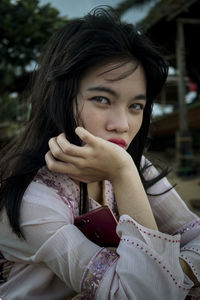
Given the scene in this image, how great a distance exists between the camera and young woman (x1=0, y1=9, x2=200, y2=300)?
95 cm

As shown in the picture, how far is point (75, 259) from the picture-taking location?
3.12 feet

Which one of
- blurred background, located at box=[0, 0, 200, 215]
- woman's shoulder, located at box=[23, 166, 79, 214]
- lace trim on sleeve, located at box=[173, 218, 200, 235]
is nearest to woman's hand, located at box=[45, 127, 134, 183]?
woman's shoulder, located at box=[23, 166, 79, 214]

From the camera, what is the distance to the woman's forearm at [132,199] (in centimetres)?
106

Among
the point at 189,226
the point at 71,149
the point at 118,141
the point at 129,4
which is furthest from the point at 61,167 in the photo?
the point at 129,4

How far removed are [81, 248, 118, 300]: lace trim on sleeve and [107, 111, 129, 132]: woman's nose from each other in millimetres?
493

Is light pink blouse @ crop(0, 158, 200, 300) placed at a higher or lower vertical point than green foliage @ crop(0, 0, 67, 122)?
lower

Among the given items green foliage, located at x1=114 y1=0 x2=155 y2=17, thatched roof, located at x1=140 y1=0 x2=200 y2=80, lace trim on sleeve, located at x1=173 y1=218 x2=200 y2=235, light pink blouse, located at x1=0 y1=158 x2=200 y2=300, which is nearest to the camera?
light pink blouse, located at x1=0 y1=158 x2=200 y2=300

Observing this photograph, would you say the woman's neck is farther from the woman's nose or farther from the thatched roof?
the thatched roof

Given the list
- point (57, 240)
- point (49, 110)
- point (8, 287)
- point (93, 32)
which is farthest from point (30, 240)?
point (93, 32)

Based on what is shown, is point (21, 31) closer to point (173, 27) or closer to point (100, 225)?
point (173, 27)

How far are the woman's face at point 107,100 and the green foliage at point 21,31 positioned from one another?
7829 millimetres

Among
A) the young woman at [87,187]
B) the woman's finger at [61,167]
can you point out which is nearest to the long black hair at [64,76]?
the young woman at [87,187]

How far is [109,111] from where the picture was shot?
117 cm

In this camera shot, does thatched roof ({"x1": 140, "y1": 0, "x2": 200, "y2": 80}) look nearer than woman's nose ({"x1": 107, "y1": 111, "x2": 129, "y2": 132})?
No
